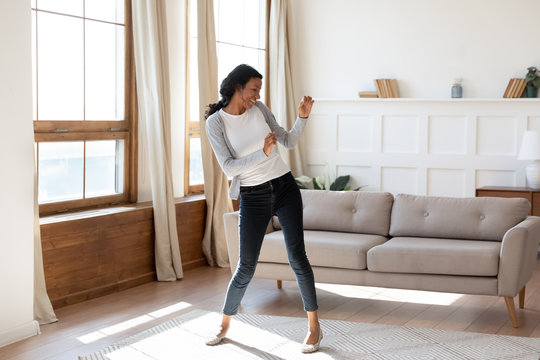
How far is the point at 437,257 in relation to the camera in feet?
13.1

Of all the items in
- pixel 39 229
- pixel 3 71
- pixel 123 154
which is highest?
pixel 3 71

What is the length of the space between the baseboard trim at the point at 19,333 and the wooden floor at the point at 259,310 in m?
0.05

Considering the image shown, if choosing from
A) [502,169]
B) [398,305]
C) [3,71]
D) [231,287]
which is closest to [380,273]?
[398,305]

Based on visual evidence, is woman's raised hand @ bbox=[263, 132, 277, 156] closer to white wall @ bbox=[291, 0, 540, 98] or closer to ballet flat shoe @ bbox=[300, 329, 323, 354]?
ballet flat shoe @ bbox=[300, 329, 323, 354]

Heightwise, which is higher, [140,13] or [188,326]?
[140,13]

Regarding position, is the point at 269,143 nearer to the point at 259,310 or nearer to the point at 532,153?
the point at 259,310

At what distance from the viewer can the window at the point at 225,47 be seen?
5.91 meters

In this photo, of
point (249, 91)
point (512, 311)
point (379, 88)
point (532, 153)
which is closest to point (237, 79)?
point (249, 91)

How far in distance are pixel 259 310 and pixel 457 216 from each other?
4.76 feet

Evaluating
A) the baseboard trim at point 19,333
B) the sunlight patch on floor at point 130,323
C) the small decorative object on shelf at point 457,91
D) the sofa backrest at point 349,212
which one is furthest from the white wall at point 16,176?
the small decorative object on shelf at point 457,91

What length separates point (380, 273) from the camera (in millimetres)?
4145

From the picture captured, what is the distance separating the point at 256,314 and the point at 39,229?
1423 mm

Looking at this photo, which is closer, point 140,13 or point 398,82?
point 140,13

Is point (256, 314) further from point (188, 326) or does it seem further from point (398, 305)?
point (398, 305)
